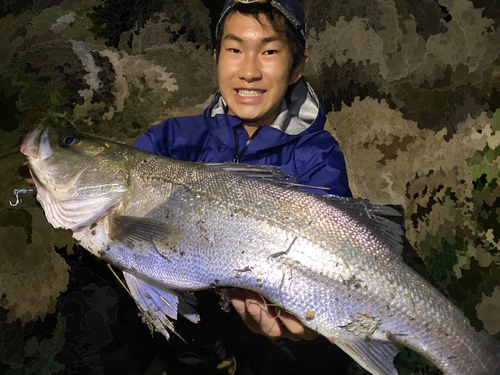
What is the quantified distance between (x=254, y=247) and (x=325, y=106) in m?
3.38

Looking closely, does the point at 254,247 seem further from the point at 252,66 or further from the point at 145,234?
the point at 252,66

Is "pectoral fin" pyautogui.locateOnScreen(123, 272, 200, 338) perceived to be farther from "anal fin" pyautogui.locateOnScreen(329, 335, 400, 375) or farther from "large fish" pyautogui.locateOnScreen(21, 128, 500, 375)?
"anal fin" pyautogui.locateOnScreen(329, 335, 400, 375)

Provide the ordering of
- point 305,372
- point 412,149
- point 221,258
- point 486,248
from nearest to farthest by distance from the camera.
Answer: point 221,258 → point 305,372 → point 486,248 → point 412,149

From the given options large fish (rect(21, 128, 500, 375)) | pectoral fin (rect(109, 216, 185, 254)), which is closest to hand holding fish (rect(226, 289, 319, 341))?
large fish (rect(21, 128, 500, 375))

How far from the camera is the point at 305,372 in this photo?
3.06 meters

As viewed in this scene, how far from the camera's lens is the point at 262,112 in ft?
8.64

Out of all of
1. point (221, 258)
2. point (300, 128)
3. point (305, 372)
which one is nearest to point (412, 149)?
point (300, 128)

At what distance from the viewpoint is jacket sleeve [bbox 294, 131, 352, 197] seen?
2.48 m

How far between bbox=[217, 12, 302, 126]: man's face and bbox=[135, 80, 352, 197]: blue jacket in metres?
0.15

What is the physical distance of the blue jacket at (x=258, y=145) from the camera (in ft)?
8.40

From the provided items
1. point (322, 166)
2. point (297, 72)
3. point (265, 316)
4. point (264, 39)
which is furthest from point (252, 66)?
point (265, 316)

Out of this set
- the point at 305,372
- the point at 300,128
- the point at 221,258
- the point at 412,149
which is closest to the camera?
the point at 221,258

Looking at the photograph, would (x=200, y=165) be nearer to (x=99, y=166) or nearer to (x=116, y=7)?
(x=99, y=166)

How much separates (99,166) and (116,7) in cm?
392
